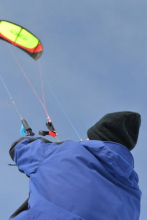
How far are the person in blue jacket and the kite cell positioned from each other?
743cm

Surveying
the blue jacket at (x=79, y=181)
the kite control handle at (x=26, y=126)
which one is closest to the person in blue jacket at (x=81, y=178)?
the blue jacket at (x=79, y=181)

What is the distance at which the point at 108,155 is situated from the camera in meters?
2.46

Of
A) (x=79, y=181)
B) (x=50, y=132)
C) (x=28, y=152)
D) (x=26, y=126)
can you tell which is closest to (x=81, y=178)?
(x=79, y=181)

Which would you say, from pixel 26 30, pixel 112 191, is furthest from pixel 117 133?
pixel 26 30

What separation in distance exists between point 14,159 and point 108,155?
100 centimetres

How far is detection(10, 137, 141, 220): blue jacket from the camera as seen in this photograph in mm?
2158

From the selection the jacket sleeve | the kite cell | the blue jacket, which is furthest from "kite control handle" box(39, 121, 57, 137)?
the kite cell

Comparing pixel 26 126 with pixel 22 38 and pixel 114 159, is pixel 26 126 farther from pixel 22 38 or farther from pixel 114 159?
pixel 22 38

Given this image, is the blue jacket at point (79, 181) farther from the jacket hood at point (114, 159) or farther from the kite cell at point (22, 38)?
the kite cell at point (22, 38)

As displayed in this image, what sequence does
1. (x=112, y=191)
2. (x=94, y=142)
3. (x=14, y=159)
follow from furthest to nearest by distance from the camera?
(x=14, y=159)
(x=94, y=142)
(x=112, y=191)

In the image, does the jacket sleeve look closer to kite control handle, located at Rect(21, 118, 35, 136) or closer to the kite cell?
kite control handle, located at Rect(21, 118, 35, 136)

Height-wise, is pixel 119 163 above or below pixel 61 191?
above

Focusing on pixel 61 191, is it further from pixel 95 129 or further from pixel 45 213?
pixel 95 129

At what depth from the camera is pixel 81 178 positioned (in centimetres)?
232
